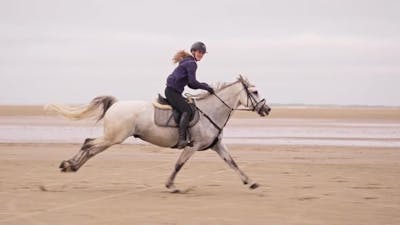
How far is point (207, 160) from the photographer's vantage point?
20469 millimetres

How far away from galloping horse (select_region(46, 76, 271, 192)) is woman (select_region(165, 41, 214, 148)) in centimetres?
23

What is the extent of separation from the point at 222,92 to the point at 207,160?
7259 millimetres

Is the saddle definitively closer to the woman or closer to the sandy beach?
the woman

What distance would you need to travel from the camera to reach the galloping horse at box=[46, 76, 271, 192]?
42.3ft

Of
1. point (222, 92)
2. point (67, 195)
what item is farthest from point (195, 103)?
point (67, 195)

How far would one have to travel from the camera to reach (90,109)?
1357 cm

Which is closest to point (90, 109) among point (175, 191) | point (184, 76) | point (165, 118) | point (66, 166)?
point (66, 166)

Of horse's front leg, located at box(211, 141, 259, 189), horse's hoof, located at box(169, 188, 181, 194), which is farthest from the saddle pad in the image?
horse's hoof, located at box(169, 188, 181, 194)

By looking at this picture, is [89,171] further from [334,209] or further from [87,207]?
[334,209]

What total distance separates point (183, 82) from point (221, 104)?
35.8 inches

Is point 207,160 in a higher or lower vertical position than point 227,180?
lower

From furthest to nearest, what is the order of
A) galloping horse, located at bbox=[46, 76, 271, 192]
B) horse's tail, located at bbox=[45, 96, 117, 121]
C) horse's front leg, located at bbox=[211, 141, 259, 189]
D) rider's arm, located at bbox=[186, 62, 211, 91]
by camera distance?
horse's tail, located at bbox=[45, 96, 117, 121], horse's front leg, located at bbox=[211, 141, 259, 189], galloping horse, located at bbox=[46, 76, 271, 192], rider's arm, located at bbox=[186, 62, 211, 91]

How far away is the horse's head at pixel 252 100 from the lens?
13.3 meters

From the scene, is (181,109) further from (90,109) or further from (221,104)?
(90,109)
